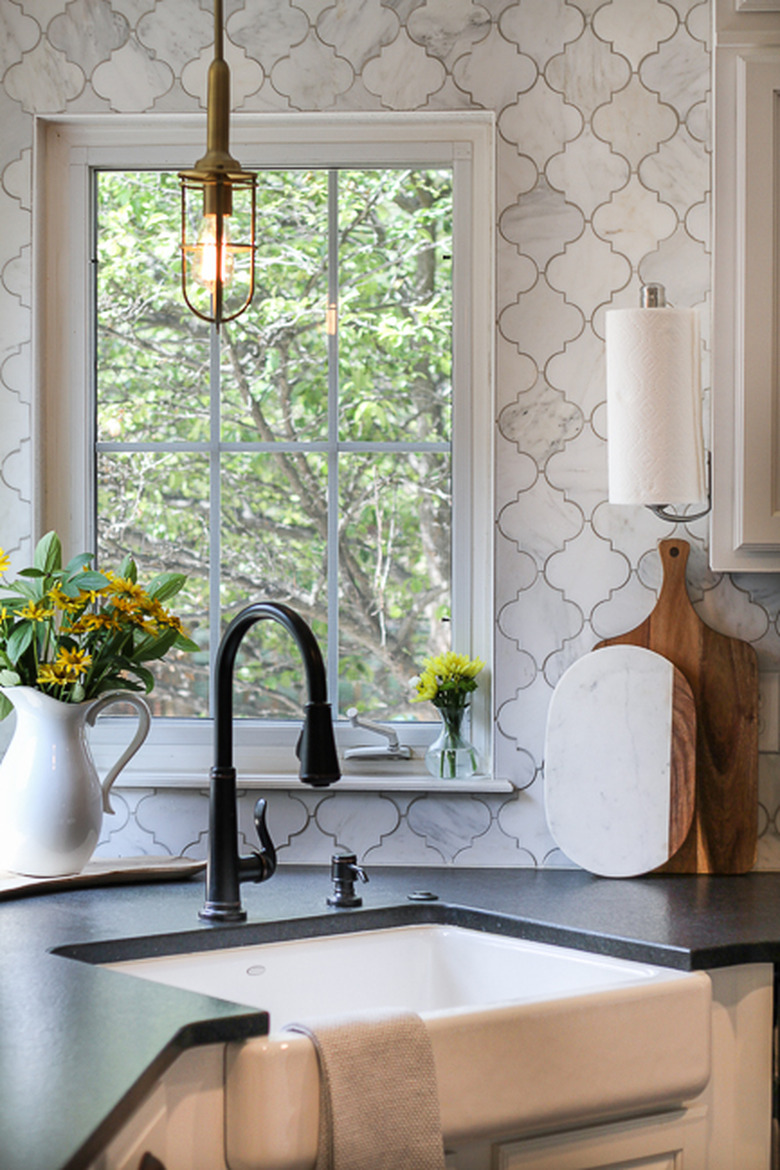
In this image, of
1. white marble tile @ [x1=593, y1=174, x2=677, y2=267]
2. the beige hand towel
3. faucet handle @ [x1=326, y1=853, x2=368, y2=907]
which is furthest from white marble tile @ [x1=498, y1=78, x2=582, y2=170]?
the beige hand towel

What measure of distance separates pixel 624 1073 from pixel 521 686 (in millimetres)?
795

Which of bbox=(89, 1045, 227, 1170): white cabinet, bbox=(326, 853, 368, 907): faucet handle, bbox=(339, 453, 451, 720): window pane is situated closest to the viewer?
bbox=(89, 1045, 227, 1170): white cabinet

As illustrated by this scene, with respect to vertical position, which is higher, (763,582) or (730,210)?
(730,210)

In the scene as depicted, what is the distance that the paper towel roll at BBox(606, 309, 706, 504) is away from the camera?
5.89 feet

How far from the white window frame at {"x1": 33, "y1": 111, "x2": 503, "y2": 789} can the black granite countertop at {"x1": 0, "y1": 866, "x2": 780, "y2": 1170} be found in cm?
30

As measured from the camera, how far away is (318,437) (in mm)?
2117

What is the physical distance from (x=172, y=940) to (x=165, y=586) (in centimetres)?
60

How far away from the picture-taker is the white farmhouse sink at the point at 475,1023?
3.74 ft

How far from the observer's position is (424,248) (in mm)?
2111

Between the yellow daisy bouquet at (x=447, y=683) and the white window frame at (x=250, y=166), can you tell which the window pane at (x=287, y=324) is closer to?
the white window frame at (x=250, y=166)

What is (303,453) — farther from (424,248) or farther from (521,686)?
(521,686)

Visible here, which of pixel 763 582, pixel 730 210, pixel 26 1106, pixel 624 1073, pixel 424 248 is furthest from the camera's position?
pixel 424 248

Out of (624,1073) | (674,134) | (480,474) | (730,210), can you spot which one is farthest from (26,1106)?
(674,134)

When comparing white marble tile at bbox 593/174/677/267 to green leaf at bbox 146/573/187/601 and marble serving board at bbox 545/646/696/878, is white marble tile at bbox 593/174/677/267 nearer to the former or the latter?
marble serving board at bbox 545/646/696/878
